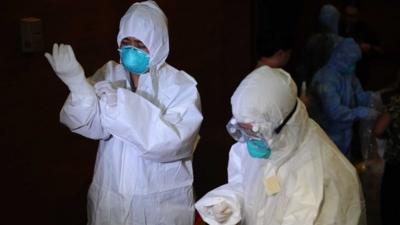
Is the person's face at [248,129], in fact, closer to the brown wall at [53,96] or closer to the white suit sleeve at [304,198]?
the white suit sleeve at [304,198]

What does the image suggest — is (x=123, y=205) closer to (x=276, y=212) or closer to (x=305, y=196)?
(x=276, y=212)

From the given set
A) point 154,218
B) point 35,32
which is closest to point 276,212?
point 154,218

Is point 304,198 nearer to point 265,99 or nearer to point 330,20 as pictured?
point 265,99

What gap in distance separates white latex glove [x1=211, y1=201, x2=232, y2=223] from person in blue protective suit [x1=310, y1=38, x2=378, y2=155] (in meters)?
1.46

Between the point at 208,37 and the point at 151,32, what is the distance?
5.50 feet

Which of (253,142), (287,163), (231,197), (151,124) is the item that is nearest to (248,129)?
(253,142)

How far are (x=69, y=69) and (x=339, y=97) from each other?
5.60ft

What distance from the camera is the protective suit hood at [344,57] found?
3.09m

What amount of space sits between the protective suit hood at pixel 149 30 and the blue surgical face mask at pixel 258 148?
538 millimetres

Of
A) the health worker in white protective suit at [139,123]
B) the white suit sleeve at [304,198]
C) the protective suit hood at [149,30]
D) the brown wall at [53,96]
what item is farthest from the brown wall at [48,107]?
the white suit sleeve at [304,198]

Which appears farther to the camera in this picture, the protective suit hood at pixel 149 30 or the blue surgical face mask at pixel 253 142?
the protective suit hood at pixel 149 30

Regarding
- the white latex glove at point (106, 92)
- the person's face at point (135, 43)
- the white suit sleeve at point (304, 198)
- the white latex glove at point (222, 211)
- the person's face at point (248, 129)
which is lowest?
the white latex glove at point (222, 211)

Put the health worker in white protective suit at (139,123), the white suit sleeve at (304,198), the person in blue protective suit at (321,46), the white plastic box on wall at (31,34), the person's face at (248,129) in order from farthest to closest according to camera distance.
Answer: the person in blue protective suit at (321,46) < the white plastic box on wall at (31,34) < the health worker in white protective suit at (139,123) < the person's face at (248,129) < the white suit sleeve at (304,198)

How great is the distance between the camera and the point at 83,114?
75.4 inches
